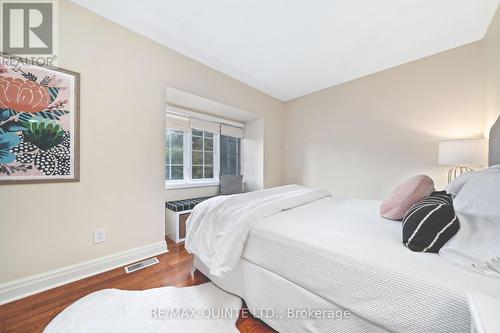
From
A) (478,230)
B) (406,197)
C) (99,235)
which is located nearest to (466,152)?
(406,197)

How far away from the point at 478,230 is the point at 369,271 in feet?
1.58

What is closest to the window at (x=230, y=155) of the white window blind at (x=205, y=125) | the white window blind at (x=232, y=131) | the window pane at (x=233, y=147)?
the window pane at (x=233, y=147)

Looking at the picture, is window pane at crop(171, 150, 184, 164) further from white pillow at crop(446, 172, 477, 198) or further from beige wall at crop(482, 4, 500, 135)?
beige wall at crop(482, 4, 500, 135)

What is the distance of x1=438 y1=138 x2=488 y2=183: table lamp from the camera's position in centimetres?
178

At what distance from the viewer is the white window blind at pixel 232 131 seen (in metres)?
3.39

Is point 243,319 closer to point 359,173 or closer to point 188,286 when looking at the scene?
point 188,286

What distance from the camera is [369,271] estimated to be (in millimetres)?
758

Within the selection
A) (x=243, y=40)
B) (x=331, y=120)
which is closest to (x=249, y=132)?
(x=331, y=120)

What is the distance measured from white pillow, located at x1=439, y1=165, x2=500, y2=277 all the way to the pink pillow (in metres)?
0.20

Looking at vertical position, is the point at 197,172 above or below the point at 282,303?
above

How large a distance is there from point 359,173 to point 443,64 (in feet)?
5.44

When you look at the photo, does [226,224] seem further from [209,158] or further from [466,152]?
[466,152]

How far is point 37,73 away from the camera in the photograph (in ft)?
4.69

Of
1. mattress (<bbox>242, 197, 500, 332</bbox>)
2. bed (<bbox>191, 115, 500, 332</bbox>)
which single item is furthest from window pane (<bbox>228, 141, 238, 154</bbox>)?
mattress (<bbox>242, 197, 500, 332</bbox>)
